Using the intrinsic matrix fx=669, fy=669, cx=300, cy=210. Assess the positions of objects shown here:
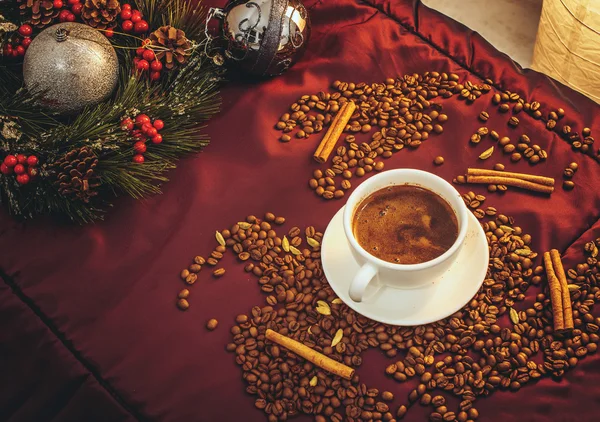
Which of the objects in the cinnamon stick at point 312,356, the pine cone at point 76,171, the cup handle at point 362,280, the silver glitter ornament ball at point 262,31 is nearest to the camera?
the cup handle at point 362,280

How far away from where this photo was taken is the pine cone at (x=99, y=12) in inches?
52.9

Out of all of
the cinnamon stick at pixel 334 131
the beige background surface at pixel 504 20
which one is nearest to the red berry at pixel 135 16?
the cinnamon stick at pixel 334 131

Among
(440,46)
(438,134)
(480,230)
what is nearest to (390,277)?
(480,230)

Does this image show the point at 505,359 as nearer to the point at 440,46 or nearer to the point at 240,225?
the point at 240,225

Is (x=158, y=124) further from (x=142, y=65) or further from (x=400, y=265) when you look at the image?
(x=400, y=265)

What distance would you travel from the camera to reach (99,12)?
1353 mm

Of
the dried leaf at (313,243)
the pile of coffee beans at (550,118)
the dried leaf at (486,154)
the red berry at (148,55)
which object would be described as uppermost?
the red berry at (148,55)

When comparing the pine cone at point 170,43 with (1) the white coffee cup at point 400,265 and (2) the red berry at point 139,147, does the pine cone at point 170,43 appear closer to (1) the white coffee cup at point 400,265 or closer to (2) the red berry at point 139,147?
(2) the red berry at point 139,147

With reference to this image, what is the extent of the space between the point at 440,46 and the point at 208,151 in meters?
0.58

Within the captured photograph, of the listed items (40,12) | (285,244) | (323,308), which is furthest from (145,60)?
(323,308)

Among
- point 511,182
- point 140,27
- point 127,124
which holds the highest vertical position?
point 140,27

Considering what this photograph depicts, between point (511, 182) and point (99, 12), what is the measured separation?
89 cm

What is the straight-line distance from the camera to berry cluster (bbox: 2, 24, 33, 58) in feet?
4.42

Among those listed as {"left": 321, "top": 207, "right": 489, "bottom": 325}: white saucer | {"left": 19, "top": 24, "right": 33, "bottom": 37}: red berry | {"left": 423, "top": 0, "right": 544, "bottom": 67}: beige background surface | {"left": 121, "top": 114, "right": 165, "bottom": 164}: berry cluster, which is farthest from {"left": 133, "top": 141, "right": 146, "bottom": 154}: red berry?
{"left": 423, "top": 0, "right": 544, "bottom": 67}: beige background surface
